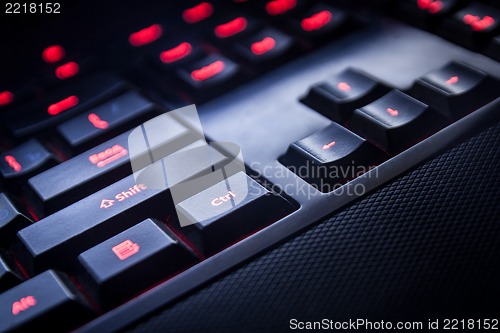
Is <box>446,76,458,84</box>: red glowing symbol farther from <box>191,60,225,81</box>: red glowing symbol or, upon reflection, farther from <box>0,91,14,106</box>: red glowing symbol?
<box>0,91,14,106</box>: red glowing symbol

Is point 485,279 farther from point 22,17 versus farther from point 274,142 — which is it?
point 22,17

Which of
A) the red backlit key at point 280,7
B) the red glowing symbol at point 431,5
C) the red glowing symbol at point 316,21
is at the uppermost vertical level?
the red backlit key at point 280,7

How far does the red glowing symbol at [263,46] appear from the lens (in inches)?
25.6

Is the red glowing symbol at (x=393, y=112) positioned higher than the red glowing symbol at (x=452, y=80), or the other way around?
the red glowing symbol at (x=452, y=80)

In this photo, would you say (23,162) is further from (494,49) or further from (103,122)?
(494,49)

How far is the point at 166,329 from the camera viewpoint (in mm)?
438

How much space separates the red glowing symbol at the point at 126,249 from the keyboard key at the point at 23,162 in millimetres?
130

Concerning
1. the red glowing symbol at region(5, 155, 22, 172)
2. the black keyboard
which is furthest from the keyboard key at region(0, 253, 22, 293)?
the red glowing symbol at region(5, 155, 22, 172)

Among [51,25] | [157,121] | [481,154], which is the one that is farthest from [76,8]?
[481,154]

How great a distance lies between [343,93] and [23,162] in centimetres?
28

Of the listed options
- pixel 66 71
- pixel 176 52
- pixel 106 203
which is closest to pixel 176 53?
pixel 176 52

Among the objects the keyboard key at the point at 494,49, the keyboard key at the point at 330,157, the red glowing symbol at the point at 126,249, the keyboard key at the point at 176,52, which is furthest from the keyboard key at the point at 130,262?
the keyboard key at the point at 494,49

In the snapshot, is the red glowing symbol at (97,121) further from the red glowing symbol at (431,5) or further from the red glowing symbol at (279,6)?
the red glowing symbol at (431,5)

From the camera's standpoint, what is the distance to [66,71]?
0.65m
